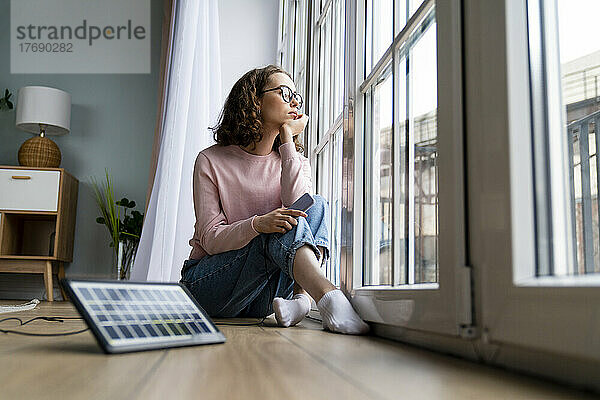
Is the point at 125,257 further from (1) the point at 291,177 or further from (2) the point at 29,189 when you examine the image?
(1) the point at 291,177

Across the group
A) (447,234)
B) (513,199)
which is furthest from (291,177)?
(513,199)

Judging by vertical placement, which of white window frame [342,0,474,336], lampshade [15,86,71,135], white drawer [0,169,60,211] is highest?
lampshade [15,86,71,135]

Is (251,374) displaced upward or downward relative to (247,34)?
downward

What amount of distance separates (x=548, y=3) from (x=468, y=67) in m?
0.11

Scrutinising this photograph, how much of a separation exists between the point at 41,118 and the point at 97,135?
17.7 inches

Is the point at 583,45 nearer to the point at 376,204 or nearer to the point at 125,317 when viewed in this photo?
the point at 376,204

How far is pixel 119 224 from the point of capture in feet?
12.0

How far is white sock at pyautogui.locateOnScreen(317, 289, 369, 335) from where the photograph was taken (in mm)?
1152

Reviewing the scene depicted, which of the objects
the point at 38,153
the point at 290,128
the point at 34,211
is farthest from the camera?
the point at 38,153

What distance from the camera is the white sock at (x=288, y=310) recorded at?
1272 millimetres

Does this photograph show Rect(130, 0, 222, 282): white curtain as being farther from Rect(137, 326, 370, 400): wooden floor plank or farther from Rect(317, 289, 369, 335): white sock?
Rect(137, 326, 370, 400): wooden floor plank

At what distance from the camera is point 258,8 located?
362 centimetres

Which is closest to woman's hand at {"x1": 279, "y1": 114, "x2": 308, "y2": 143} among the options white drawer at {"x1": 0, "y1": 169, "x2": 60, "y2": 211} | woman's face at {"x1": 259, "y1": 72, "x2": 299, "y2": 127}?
woman's face at {"x1": 259, "y1": 72, "x2": 299, "y2": 127}

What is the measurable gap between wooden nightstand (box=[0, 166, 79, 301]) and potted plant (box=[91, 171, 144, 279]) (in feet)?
0.74
